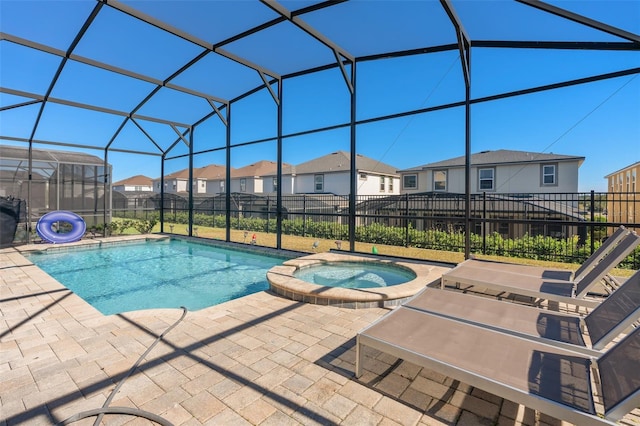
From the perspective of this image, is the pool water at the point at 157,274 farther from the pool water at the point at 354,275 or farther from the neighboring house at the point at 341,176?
the neighboring house at the point at 341,176

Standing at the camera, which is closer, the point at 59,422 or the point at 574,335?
the point at 59,422

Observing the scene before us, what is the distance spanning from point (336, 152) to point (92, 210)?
1820cm

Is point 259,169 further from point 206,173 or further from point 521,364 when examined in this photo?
point 521,364

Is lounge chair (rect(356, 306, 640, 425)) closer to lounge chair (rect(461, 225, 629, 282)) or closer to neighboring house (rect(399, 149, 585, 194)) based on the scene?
lounge chair (rect(461, 225, 629, 282))

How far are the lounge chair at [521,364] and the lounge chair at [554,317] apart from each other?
179 mm

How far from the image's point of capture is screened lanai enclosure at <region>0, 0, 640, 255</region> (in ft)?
16.5

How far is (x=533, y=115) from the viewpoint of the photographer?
14.0 meters

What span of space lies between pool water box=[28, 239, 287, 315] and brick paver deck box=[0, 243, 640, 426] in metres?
1.89

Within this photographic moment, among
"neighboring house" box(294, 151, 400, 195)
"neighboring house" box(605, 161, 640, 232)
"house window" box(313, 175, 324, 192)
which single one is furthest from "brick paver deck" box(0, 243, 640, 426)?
"house window" box(313, 175, 324, 192)

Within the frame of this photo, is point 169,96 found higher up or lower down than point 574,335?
higher up

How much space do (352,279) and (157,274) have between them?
498 cm

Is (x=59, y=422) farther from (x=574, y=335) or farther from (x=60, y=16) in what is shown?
(x=60, y=16)

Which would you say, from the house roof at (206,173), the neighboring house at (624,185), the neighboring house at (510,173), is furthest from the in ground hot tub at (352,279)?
the house roof at (206,173)

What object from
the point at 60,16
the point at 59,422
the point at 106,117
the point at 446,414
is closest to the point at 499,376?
the point at 446,414
